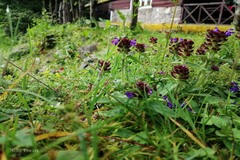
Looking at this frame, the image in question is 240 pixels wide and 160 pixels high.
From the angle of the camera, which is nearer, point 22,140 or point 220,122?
point 22,140

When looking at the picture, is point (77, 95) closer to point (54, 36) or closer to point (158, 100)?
point (158, 100)

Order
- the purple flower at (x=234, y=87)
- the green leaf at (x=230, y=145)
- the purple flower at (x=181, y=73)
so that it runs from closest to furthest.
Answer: the green leaf at (x=230, y=145)
the purple flower at (x=181, y=73)
the purple flower at (x=234, y=87)

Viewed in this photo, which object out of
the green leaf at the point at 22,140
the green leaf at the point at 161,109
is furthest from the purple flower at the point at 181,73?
the green leaf at the point at 22,140

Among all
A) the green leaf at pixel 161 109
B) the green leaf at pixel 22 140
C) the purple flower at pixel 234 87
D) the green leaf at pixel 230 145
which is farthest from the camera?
the purple flower at pixel 234 87

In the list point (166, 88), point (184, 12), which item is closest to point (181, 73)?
point (166, 88)

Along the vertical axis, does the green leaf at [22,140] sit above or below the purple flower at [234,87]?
above

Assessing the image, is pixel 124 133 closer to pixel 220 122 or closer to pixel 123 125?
pixel 123 125

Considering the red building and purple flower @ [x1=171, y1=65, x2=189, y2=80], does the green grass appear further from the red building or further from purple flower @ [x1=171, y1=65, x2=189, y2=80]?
the red building

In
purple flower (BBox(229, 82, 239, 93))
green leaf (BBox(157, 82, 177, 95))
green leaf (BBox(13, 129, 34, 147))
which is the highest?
green leaf (BBox(13, 129, 34, 147))

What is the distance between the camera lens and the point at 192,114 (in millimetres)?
1022

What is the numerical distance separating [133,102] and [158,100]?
4.4 inches

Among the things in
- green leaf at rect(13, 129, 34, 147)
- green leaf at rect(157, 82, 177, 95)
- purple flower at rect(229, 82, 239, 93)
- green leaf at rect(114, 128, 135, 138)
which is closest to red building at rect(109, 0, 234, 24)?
purple flower at rect(229, 82, 239, 93)

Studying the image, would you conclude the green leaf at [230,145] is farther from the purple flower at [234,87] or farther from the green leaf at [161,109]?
the purple flower at [234,87]

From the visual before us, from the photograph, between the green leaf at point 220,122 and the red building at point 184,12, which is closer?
the green leaf at point 220,122
